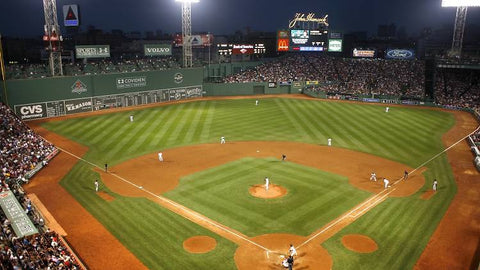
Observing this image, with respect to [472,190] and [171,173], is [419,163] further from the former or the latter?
[171,173]

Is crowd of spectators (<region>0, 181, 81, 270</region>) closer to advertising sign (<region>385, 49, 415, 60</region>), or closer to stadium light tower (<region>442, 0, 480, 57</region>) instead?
stadium light tower (<region>442, 0, 480, 57</region>)

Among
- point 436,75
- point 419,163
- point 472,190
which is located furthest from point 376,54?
point 472,190

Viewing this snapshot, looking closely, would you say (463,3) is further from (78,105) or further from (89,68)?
(78,105)

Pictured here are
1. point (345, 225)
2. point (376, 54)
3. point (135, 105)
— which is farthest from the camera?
point (376, 54)

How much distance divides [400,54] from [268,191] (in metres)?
55.7

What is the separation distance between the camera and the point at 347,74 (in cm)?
7406

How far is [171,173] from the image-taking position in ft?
94.2

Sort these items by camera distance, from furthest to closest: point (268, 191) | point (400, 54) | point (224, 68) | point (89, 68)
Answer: point (224, 68), point (400, 54), point (89, 68), point (268, 191)

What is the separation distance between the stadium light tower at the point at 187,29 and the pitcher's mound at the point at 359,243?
4821 centimetres

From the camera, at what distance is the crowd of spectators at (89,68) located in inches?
1802

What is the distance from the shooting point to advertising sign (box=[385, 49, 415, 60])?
226ft

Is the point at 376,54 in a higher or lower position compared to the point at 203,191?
higher

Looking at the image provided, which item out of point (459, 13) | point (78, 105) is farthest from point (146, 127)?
point (459, 13)

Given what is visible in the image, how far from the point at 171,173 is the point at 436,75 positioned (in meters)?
56.1
